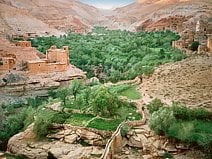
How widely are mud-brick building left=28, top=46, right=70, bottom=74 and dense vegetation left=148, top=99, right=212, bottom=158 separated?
6.40m

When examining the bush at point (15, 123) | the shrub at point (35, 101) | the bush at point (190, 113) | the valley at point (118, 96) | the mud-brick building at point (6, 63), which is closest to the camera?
the valley at point (118, 96)

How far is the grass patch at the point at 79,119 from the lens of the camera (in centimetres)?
826

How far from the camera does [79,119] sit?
848 centimetres

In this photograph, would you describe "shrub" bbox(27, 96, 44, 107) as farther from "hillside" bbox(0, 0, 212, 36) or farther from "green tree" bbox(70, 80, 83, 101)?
"hillside" bbox(0, 0, 212, 36)

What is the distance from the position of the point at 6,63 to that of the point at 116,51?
4143mm

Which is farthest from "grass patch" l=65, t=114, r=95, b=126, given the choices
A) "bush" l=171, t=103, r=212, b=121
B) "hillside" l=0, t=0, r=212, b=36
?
"hillside" l=0, t=0, r=212, b=36

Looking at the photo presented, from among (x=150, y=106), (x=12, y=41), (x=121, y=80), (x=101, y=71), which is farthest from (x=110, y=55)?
(x=150, y=106)

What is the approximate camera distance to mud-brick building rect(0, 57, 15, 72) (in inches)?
542

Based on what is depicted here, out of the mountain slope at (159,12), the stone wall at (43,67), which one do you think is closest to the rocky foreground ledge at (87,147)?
the mountain slope at (159,12)

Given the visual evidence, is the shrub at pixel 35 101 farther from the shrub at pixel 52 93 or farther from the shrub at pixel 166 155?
the shrub at pixel 166 155

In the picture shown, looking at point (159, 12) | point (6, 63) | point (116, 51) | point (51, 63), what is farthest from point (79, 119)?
point (116, 51)

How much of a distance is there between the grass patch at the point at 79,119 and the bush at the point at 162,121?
1.39 meters

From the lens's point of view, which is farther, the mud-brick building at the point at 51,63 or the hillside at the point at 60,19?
the hillside at the point at 60,19

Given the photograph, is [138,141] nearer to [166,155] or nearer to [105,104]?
[166,155]
